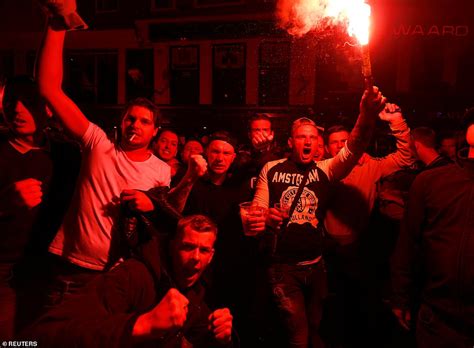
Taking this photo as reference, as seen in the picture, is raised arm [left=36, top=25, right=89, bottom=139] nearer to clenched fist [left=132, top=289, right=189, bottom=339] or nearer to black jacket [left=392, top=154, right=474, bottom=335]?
clenched fist [left=132, top=289, right=189, bottom=339]

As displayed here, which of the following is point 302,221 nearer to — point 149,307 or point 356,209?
point 356,209

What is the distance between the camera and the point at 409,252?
3.07 metres

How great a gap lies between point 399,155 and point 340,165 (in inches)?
45.4

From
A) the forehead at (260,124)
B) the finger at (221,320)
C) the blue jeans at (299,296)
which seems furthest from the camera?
the forehead at (260,124)

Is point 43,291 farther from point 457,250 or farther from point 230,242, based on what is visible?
point 457,250

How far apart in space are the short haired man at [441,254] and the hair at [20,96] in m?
3.09

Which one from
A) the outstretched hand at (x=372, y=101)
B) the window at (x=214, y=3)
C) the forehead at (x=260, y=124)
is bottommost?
the forehead at (x=260, y=124)

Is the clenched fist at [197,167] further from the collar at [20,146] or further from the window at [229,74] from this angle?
the window at [229,74]

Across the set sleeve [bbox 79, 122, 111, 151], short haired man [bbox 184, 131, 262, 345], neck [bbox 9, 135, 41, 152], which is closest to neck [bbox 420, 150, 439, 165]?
short haired man [bbox 184, 131, 262, 345]

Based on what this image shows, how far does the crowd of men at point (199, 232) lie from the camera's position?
2.25 meters

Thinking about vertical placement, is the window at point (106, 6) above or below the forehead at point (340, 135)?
above

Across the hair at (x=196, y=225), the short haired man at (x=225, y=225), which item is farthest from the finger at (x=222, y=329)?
the short haired man at (x=225, y=225)

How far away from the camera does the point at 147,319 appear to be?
1.78m

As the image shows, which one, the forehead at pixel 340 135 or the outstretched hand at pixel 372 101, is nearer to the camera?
the outstretched hand at pixel 372 101
